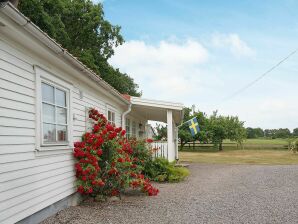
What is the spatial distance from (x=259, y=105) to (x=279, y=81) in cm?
779

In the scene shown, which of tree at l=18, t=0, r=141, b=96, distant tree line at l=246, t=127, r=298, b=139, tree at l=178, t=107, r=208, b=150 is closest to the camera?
tree at l=18, t=0, r=141, b=96

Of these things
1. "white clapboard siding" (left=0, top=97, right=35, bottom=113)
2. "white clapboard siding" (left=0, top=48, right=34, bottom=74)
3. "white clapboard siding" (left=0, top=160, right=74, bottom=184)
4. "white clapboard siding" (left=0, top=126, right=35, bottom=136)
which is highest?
"white clapboard siding" (left=0, top=48, right=34, bottom=74)

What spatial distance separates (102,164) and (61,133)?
1514mm

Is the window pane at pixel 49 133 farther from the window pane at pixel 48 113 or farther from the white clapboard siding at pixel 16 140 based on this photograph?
the white clapboard siding at pixel 16 140

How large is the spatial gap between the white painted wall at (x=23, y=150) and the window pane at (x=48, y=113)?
1.43ft

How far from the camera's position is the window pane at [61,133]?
20.7ft

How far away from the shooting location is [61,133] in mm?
6488

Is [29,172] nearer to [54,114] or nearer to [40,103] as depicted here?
[40,103]

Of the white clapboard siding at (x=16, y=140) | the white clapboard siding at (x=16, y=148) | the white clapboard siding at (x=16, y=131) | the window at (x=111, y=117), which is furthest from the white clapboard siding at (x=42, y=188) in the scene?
the window at (x=111, y=117)

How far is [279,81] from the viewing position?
2106 cm

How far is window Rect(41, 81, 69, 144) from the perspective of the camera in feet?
18.8

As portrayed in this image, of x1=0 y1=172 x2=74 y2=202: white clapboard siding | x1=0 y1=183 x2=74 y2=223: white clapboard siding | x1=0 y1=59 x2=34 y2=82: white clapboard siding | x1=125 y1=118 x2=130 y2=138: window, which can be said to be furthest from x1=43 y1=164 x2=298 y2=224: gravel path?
x1=125 y1=118 x2=130 y2=138: window

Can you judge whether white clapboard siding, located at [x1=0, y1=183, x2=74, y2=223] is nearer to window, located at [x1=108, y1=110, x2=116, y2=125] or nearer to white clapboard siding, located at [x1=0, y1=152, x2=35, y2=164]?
white clapboard siding, located at [x1=0, y1=152, x2=35, y2=164]

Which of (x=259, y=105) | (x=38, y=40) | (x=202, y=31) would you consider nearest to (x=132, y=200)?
(x=38, y=40)
